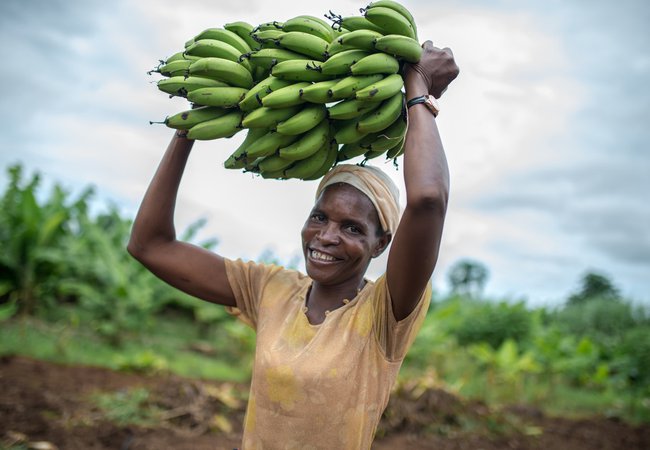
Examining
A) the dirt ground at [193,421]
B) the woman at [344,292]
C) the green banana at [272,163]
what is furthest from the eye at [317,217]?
the dirt ground at [193,421]

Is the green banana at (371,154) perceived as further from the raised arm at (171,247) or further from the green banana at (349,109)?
the raised arm at (171,247)

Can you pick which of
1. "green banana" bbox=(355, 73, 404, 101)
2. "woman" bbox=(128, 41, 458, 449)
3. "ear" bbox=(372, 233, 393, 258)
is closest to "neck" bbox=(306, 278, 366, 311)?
"woman" bbox=(128, 41, 458, 449)

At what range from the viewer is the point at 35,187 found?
8.68 m

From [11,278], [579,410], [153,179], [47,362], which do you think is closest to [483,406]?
[579,410]

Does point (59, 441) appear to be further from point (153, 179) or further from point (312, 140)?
point (312, 140)

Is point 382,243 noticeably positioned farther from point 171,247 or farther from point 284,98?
point 171,247

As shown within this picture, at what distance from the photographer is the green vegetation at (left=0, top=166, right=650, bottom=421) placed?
7812 millimetres

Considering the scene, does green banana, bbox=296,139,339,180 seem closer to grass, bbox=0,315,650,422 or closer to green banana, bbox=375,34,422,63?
green banana, bbox=375,34,422,63

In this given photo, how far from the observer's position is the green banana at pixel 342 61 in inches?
73.9

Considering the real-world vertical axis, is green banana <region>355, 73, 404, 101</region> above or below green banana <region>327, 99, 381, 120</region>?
above

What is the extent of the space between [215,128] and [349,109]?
486 millimetres

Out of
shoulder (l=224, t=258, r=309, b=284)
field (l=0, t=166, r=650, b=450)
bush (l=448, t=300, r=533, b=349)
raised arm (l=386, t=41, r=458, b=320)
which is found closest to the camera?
raised arm (l=386, t=41, r=458, b=320)

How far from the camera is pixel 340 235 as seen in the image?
2047 mm

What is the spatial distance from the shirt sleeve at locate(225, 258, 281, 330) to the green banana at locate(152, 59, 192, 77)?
31.1 inches
